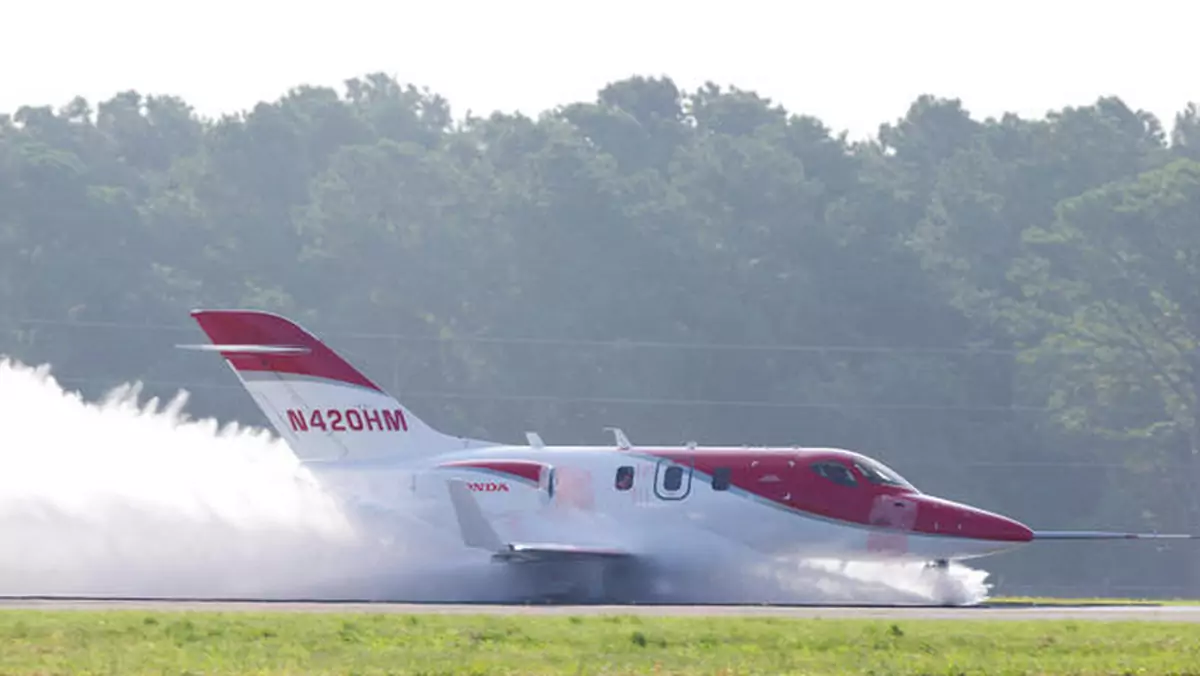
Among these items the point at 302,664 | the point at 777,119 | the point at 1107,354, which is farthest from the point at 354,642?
the point at 777,119

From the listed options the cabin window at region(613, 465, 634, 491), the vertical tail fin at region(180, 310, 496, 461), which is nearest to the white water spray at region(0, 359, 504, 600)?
the vertical tail fin at region(180, 310, 496, 461)

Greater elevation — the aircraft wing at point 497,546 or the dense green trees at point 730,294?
the dense green trees at point 730,294

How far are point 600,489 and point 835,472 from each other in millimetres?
3582

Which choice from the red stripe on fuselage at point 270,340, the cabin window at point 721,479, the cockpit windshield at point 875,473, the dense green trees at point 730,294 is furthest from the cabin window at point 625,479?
the dense green trees at point 730,294

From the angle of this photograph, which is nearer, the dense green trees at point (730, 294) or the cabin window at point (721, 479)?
the cabin window at point (721, 479)

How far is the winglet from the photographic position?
39.2m

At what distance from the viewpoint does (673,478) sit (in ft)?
Result: 131

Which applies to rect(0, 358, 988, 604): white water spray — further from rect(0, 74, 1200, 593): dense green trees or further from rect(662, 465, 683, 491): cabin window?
rect(0, 74, 1200, 593): dense green trees

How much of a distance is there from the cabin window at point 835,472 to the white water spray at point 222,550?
130 cm

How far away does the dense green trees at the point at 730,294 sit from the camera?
8981cm

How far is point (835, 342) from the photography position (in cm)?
9550

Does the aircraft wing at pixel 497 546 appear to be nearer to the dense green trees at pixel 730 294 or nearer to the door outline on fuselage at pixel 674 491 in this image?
the door outline on fuselage at pixel 674 491

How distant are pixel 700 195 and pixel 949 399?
1548 cm

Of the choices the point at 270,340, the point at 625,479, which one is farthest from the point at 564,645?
the point at 270,340
